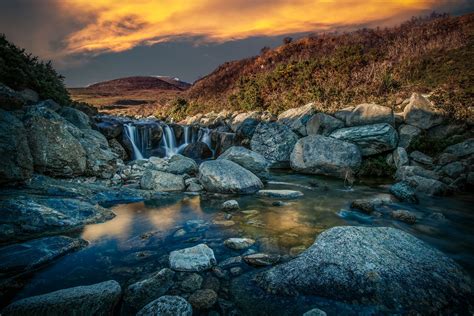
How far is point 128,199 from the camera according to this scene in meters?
7.50

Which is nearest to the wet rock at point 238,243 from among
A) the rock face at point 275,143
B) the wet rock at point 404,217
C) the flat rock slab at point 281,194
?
the flat rock slab at point 281,194

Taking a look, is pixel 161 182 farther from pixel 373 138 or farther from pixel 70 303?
pixel 373 138

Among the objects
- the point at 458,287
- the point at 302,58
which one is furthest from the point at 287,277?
the point at 302,58

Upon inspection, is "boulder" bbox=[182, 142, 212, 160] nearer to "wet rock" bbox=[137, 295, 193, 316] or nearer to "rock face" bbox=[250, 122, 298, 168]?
"rock face" bbox=[250, 122, 298, 168]

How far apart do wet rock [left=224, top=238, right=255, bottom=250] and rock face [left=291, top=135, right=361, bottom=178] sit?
6.71 metres

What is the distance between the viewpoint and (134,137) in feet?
48.9

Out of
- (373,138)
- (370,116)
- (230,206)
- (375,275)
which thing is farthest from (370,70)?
(375,275)

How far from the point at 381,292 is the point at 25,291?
14.7ft

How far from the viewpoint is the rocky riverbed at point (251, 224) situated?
9.91ft

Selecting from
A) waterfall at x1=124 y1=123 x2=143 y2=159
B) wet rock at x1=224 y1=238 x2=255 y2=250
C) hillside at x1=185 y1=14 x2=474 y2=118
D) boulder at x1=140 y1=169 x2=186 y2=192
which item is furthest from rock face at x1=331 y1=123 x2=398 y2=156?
waterfall at x1=124 y1=123 x2=143 y2=159

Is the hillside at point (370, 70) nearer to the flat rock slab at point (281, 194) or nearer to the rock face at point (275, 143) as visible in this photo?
the rock face at point (275, 143)

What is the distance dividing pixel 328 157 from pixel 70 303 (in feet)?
31.5

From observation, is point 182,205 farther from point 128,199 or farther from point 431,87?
point 431,87

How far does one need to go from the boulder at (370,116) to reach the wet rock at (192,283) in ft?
35.0
